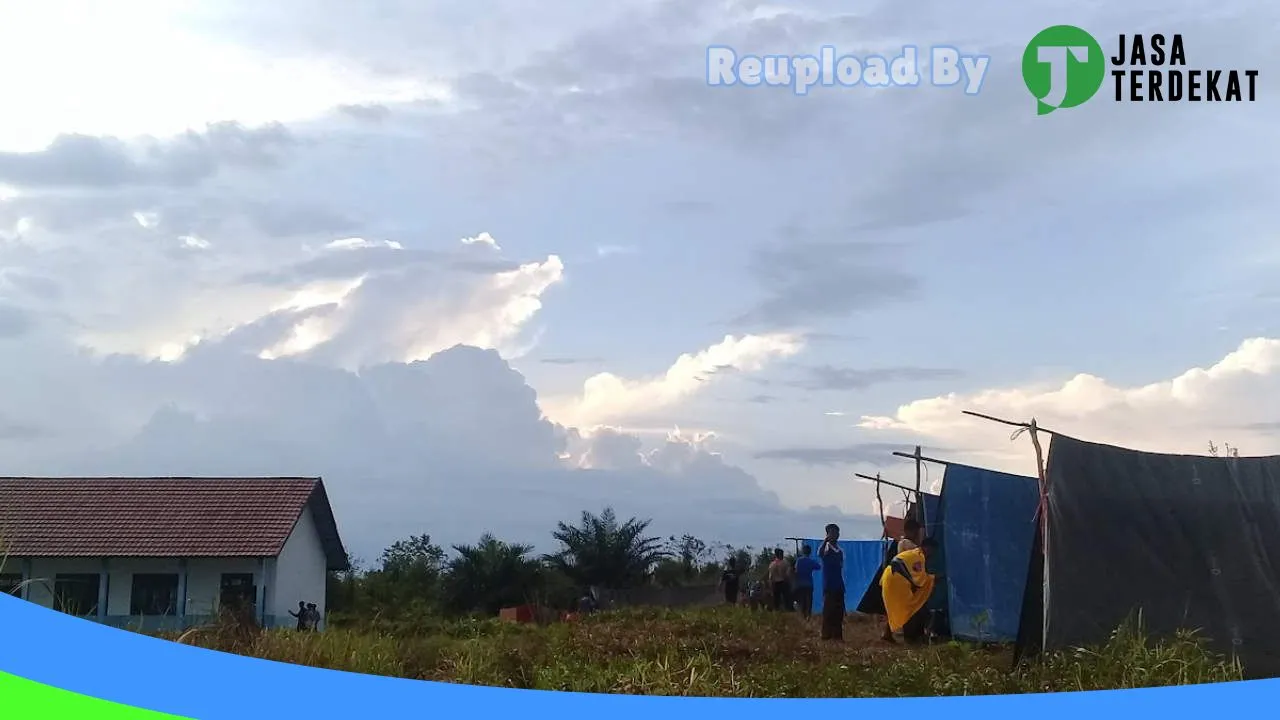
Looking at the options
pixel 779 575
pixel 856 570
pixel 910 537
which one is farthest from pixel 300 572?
pixel 856 570

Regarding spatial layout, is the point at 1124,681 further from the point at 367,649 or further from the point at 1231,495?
the point at 367,649

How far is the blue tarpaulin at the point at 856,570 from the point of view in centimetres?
1287

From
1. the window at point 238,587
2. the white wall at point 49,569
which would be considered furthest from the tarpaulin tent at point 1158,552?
the white wall at point 49,569

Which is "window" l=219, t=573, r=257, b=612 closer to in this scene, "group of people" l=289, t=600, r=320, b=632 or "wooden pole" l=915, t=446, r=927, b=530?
"group of people" l=289, t=600, r=320, b=632

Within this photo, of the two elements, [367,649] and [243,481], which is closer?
[367,649]

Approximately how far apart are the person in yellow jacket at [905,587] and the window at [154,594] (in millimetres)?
4971

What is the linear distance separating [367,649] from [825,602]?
3959mm

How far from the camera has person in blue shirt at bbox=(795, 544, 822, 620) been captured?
10.8 m

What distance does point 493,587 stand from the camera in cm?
943

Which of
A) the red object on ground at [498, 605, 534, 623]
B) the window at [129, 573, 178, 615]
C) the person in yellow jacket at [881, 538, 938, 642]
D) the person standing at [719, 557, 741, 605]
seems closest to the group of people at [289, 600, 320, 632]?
the window at [129, 573, 178, 615]

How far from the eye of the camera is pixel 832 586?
28.4ft

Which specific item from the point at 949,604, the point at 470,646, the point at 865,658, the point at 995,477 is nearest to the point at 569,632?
the point at 470,646

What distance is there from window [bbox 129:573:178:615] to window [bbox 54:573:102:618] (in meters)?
0.24

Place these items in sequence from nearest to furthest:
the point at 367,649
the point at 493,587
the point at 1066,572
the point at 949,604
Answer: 1. the point at 367,649
2. the point at 1066,572
3. the point at 949,604
4. the point at 493,587
